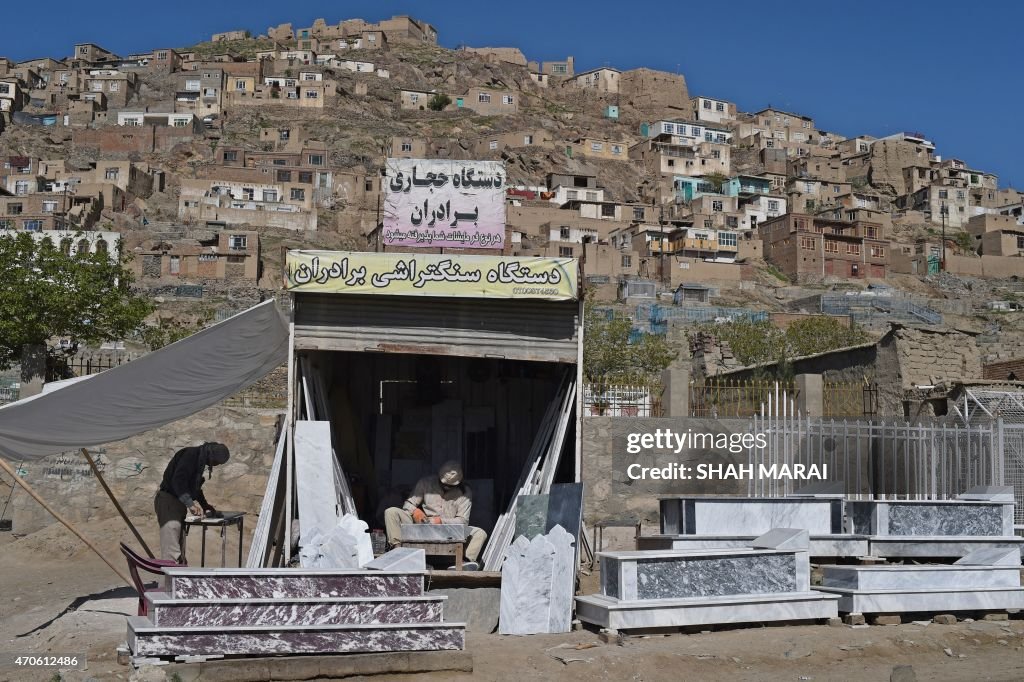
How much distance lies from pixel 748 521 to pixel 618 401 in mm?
4724

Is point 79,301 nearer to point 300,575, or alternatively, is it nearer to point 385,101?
point 300,575

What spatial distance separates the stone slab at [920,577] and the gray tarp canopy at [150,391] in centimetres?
547

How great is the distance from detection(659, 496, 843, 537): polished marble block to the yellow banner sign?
227 cm

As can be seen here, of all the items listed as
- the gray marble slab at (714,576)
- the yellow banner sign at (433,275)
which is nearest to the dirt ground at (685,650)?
the gray marble slab at (714,576)

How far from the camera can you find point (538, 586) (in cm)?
927

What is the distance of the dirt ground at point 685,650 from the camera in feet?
25.6

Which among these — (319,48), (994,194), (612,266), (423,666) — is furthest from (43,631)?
(319,48)

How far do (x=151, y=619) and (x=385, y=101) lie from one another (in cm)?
9368

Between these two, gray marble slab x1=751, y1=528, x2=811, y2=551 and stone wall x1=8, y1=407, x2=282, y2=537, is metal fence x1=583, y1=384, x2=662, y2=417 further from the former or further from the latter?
gray marble slab x1=751, y1=528, x2=811, y2=551

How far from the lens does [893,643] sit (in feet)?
28.9

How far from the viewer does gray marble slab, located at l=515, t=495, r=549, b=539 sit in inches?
403

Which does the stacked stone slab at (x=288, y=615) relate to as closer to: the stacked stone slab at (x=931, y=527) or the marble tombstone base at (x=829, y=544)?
the marble tombstone base at (x=829, y=544)

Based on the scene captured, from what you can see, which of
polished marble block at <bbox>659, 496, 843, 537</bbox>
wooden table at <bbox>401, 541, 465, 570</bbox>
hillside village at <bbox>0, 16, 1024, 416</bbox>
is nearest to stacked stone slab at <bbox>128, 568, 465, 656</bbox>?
wooden table at <bbox>401, 541, 465, 570</bbox>

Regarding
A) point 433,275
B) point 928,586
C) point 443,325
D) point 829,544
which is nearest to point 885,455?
point 829,544
